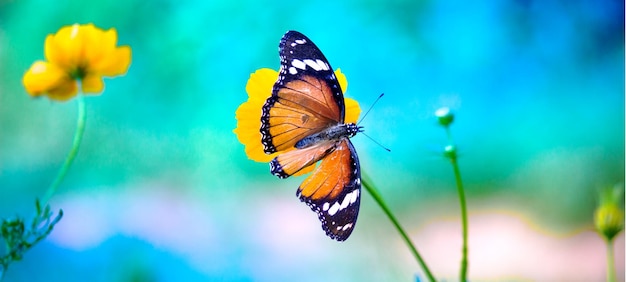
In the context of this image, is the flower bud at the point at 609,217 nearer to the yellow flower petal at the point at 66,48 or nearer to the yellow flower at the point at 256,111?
the yellow flower at the point at 256,111

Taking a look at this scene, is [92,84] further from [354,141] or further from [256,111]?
[354,141]

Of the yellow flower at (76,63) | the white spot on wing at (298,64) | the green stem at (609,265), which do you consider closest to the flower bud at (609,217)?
the green stem at (609,265)

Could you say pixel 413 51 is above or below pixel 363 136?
above

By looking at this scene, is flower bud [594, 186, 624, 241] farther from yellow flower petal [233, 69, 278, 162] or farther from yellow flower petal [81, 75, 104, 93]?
yellow flower petal [81, 75, 104, 93]

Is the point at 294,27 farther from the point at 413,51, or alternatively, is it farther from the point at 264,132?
the point at 264,132

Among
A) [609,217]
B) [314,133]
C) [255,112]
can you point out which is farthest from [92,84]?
[609,217]

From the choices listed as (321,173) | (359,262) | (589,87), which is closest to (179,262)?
(359,262)

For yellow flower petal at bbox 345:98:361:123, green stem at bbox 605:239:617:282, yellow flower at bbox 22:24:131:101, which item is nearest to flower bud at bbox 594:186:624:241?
green stem at bbox 605:239:617:282
